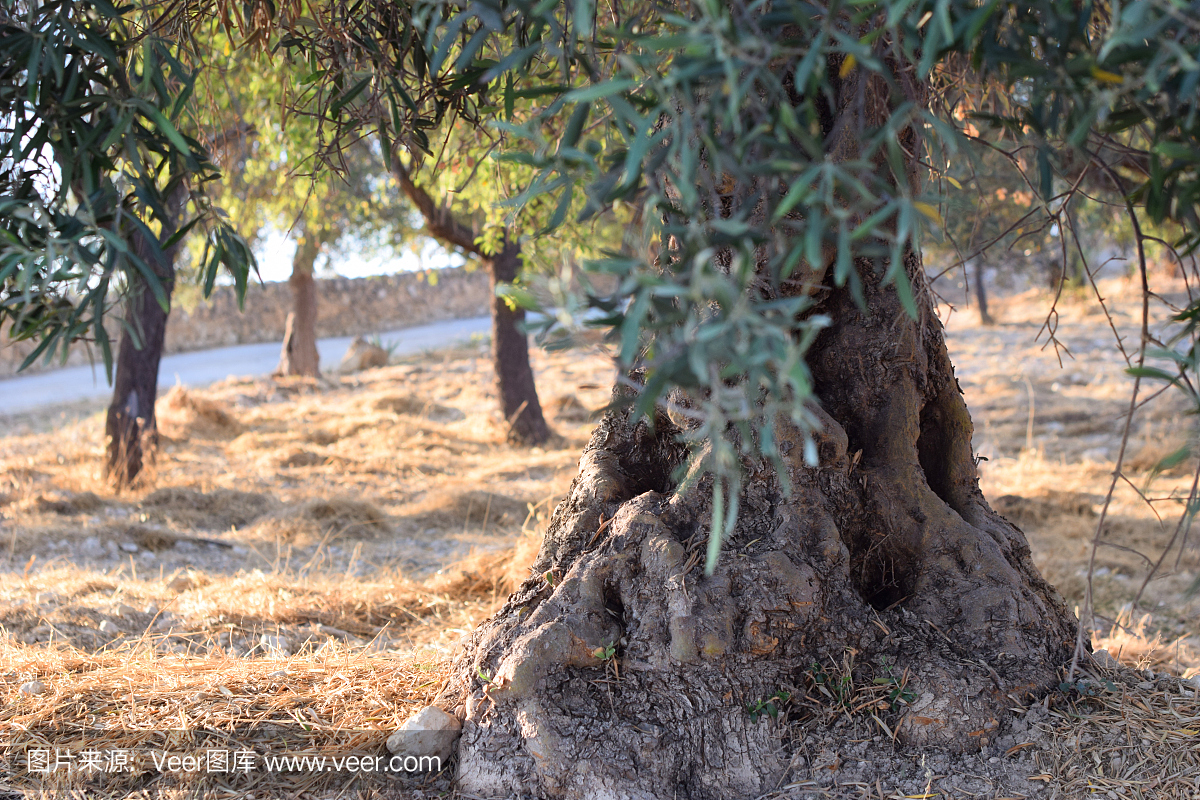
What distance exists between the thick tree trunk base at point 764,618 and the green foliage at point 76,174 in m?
1.19

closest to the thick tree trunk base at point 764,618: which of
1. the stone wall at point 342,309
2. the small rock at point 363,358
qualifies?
the small rock at point 363,358

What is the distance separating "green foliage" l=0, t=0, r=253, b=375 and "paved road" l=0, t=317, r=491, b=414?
10738 mm

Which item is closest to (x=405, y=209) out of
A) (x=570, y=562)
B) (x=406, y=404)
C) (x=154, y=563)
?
(x=406, y=404)

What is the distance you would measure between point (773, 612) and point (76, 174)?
1.94 meters

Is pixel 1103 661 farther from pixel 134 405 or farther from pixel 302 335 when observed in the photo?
pixel 302 335

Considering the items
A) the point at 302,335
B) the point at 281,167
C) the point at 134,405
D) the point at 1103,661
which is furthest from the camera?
the point at 302,335

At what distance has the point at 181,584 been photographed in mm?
3967

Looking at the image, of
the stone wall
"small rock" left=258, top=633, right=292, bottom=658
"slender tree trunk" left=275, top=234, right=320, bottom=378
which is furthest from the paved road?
"small rock" left=258, top=633, right=292, bottom=658

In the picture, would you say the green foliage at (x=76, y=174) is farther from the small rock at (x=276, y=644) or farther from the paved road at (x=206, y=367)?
the paved road at (x=206, y=367)

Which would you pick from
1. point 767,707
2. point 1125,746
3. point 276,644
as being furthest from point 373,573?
point 1125,746

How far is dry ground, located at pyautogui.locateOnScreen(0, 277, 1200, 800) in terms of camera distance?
2.00 metres

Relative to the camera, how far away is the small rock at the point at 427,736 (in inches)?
82.1

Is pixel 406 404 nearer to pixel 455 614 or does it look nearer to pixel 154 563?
pixel 154 563

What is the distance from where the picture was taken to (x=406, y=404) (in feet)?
34.4
